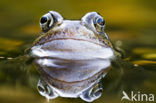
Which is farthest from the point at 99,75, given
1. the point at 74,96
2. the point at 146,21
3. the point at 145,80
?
the point at 146,21

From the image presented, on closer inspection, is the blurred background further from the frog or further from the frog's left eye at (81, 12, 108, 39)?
the frog's left eye at (81, 12, 108, 39)

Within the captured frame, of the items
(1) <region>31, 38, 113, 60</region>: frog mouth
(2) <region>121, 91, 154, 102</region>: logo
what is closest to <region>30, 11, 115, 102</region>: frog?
(1) <region>31, 38, 113, 60</region>: frog mouth

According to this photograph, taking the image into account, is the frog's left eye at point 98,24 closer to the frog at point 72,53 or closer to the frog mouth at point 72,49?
the frog at point 72,53

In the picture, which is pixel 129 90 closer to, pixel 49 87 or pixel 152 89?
pixel 152 89

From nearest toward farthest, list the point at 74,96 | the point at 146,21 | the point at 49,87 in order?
the point at 74,96, the point at 49,87, the point at 146,21

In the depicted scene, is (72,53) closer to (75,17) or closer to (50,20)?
(50,20)

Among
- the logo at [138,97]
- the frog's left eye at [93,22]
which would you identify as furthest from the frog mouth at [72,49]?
the logo at [138,97]
